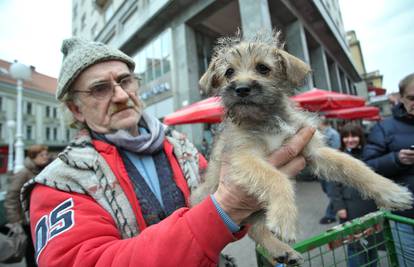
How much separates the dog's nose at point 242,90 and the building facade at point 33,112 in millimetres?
41866

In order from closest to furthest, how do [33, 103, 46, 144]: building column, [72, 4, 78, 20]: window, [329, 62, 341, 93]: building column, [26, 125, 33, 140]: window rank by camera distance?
[329, 62, 341, 93]: building column, [72, 4, 78, 20]: window, [26, 125, 33, 140]: window, [33, 103, 46, 144]: building column

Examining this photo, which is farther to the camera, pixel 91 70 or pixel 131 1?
pixel 131 1

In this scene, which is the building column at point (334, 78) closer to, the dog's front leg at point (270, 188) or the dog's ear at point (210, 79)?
the dog's ear at point (210, 79)

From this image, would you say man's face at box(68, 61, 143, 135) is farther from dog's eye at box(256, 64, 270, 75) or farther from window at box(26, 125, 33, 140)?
window at box(26, 125, 33, 140)

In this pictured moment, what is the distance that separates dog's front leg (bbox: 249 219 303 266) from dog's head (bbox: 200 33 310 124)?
89 cm

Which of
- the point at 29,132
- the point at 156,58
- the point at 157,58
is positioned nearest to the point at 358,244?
the point at 157,58

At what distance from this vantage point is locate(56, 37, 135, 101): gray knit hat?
6.69 ft

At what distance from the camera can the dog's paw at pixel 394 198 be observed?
1913 millimetres

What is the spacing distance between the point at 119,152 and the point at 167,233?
102 cm

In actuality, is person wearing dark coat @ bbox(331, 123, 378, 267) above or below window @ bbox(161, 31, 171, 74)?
below

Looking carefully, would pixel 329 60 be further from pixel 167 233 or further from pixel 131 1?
pixel 167 233

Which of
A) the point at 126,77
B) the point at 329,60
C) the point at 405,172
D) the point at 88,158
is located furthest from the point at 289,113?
the point at 329,60

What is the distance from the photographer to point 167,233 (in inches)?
51.9

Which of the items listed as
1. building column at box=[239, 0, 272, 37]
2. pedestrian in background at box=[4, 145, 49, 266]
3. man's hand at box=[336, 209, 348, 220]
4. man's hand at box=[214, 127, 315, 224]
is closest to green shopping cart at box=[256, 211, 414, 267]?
man's hand at box=[214, 127, 315, 224]
